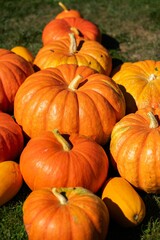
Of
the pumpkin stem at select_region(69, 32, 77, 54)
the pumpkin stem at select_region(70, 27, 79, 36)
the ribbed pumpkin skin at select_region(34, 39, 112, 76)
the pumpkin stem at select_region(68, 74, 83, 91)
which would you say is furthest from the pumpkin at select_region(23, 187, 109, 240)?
the pumpkin stem at select_region(70, 27, 79, 36)

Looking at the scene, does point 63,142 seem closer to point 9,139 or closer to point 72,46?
point 9,139

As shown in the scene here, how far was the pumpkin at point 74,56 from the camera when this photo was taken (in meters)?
4.78

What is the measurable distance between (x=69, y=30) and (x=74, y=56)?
4.03ft

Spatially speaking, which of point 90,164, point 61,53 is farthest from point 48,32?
point 90,164

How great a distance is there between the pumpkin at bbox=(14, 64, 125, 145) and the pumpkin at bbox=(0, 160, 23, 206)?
519 millimetres

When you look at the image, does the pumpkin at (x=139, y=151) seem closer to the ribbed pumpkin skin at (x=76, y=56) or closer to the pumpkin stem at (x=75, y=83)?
the pumpkin stem at (x=75, y=83)

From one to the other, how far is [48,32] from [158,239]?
3.66 m

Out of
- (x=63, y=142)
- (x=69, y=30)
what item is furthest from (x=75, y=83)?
(x=69, y=30)

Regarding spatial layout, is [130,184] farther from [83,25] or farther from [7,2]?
[7,2]

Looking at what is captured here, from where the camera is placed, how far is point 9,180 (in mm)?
3625

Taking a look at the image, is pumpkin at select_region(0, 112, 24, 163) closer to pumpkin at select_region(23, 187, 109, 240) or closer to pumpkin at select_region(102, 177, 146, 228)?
pumpkin at select_region(23, 187, 109, 240)

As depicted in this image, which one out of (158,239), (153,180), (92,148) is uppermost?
(92,148)

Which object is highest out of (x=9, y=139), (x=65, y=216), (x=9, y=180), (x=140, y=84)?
→ (x=140, y=84)

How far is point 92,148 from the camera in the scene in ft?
12.0
